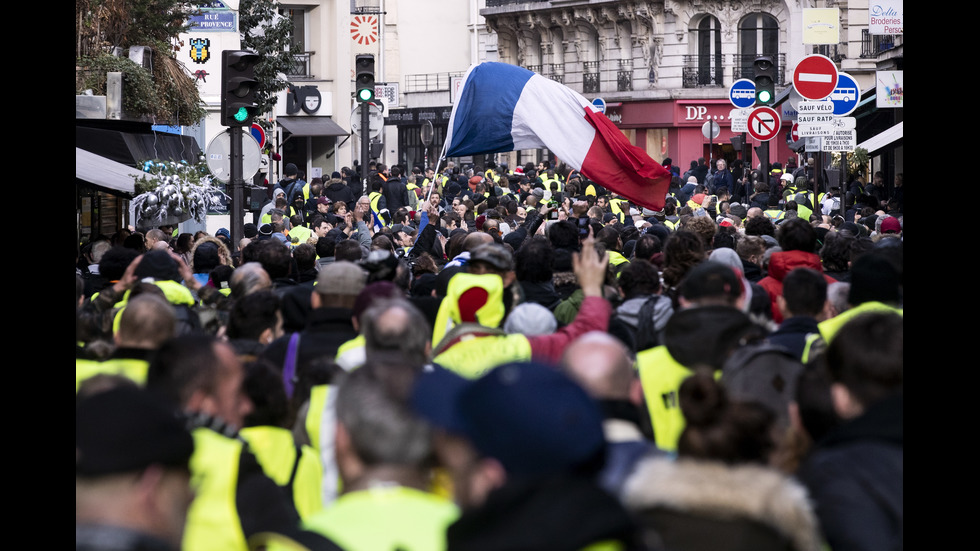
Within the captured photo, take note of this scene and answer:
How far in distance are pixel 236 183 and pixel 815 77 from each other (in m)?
6.13

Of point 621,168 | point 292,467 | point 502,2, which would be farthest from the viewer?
point 502,2

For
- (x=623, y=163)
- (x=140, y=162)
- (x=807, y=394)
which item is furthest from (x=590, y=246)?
(x=140, y=162)

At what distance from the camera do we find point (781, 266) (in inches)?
333

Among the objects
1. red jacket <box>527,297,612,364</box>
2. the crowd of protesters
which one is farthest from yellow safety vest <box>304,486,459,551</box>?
red jacket <box>527,297,612,364</box>

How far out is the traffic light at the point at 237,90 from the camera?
1263 cm

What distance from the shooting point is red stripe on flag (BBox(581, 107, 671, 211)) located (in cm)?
1363

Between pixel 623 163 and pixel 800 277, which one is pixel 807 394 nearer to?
pixel 800 277

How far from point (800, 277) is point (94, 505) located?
4.05 m

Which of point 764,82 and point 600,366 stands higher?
point 764,82

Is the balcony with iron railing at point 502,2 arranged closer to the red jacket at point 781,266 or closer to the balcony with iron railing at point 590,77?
the balcony with iron railing at point 590,77

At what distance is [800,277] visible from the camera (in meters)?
6.36

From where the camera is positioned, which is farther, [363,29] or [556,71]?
[363,29]

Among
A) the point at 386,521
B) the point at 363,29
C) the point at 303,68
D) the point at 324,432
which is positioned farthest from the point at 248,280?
the point at 363,29

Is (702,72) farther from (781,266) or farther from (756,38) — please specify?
(781,266)
